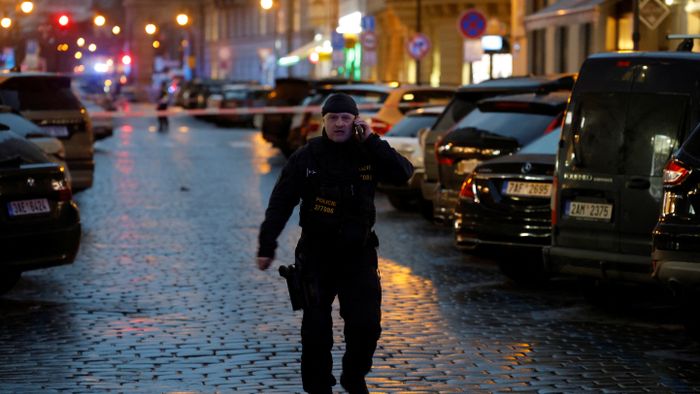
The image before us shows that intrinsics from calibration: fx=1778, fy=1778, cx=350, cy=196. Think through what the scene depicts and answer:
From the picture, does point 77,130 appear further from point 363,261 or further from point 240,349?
point 363,261

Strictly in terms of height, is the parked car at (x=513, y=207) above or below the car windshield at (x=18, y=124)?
below

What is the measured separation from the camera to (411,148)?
21219 millimetres

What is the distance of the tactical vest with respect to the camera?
8516 mm

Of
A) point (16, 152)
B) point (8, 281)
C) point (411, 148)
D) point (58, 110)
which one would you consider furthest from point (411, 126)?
point (16, 152)

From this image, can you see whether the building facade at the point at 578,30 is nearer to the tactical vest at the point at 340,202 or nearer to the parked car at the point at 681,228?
the parked car at the point at 681,228

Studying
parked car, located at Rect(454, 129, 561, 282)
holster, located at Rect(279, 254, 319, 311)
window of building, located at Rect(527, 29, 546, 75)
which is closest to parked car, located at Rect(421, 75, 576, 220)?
parked car, located at Rect(454, 129, 561, 282)

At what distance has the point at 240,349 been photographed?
34.8 feet

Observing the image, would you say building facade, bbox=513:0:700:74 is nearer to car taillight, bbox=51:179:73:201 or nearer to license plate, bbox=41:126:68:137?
license plate, bbox=41:126:68:137

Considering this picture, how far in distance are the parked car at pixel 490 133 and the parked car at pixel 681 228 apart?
4864 mm

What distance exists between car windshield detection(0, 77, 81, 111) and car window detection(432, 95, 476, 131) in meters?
6.35

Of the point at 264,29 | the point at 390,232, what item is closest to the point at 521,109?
the point at 390,232

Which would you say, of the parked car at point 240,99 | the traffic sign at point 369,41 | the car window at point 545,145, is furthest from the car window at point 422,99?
the parked car at point 240,99

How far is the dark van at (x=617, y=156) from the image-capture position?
11.7 meters

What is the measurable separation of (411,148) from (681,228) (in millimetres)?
11103
